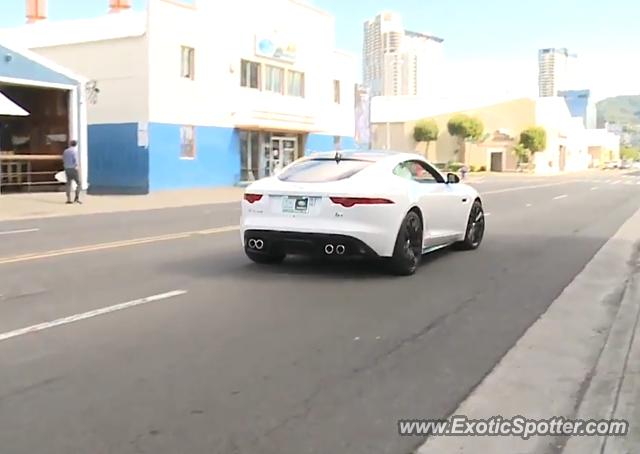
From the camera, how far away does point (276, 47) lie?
126 ft

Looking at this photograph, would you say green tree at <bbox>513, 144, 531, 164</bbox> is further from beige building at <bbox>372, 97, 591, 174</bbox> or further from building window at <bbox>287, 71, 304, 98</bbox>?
building window at <bbox>287, 71, 304, 98</bbox>

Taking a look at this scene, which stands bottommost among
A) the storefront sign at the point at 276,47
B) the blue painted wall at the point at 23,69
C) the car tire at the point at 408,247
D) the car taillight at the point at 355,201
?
the car tire at the point at 408,247

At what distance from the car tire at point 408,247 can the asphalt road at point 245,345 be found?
0.57 ft

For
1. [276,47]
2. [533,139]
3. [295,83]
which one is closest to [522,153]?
[533,139]

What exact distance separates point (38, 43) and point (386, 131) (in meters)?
58.2

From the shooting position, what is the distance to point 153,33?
30.9 metres

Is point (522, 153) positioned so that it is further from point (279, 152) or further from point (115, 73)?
point (115, 73)

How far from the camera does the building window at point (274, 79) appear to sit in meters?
38.4

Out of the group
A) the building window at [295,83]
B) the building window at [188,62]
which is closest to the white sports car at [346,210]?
the building window at [188,62]

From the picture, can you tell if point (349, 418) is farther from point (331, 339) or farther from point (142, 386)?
point (331, 339)

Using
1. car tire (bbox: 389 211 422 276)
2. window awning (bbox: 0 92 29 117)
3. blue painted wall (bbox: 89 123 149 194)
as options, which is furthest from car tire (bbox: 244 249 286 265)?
blue painted wall (bbox: 89 123 149 194)

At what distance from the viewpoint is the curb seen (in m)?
4.17

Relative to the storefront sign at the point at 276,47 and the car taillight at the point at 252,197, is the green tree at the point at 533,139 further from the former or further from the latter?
the car taillight at the point at 252,197

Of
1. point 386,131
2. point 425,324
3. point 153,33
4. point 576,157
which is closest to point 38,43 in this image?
point 153,33
